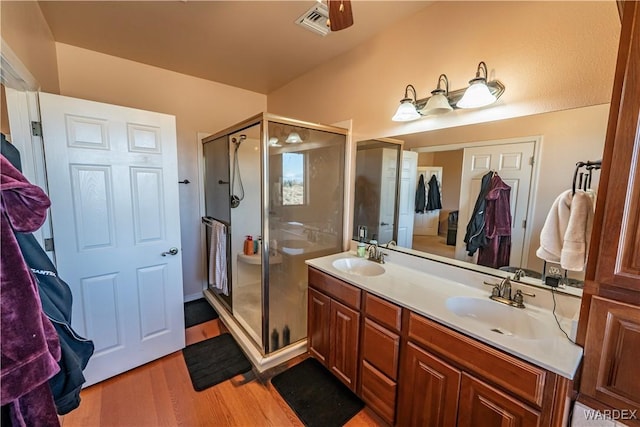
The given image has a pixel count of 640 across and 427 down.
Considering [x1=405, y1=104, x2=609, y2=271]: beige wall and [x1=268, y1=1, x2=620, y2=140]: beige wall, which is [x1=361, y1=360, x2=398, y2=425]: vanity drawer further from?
[x1=268, y1=1, x2=620, y2=140]: beige wall

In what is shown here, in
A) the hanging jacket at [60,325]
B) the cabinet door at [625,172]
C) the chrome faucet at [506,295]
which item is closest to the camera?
the cabinet door at [625,172]

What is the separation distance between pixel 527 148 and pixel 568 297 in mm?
789

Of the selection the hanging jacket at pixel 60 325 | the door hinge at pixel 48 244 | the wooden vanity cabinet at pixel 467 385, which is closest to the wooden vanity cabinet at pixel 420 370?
the wooden vanity cabinet at pixel 467 385

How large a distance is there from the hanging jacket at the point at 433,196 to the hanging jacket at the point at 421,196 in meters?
0.04

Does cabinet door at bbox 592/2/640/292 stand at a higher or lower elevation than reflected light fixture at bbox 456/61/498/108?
lower

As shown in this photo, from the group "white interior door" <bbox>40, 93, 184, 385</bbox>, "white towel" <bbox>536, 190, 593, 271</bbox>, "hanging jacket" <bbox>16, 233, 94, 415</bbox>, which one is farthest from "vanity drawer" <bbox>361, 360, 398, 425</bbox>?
"white interior door" <bbox>40, 93, 184, 385</bbox>

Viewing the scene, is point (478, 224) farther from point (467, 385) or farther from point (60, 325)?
point (60, 325)

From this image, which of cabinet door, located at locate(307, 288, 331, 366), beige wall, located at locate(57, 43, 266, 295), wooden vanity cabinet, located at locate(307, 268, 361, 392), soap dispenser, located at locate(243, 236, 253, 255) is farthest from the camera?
soap dispenser, located at locate(243, 236, 253, 255)

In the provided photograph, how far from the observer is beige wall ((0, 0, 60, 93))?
121 centimetres

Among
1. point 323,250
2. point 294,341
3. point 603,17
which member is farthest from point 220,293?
point 603,17

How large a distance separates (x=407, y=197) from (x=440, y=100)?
71 cm

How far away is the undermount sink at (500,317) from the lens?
122 centimetres

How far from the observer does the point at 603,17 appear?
3.74 feet

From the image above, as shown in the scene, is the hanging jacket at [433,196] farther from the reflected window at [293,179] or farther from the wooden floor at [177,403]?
the wooden floor at [177,403]
